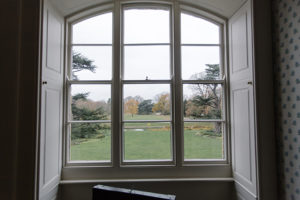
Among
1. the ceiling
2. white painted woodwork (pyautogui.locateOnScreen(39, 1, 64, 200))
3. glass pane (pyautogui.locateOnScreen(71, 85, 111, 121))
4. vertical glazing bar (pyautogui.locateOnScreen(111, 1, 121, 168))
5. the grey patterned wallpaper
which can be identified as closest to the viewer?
the grey patterned wallpaper

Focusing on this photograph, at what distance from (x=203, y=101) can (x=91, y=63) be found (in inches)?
57.6

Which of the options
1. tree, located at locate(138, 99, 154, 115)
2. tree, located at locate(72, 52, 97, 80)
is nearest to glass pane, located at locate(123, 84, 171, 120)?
tree, located at locate(138, 99, 154, 115)

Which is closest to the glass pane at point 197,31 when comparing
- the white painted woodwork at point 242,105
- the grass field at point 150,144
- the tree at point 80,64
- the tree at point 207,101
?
the white painted woodwork at point 242,105

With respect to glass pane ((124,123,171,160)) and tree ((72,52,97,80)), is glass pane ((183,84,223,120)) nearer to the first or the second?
glass pane ((124,123,171,160))

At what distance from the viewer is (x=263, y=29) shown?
1.58 m

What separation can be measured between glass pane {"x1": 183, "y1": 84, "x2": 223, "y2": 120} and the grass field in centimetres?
13

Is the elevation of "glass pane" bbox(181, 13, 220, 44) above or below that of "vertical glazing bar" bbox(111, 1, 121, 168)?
above

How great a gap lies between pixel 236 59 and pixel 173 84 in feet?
2.44

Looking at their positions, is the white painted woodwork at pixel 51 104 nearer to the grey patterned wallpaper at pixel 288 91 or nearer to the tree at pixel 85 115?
the tree at pixel 85 115

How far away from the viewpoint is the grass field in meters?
2.03

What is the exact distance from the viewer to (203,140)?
2076 millimetres

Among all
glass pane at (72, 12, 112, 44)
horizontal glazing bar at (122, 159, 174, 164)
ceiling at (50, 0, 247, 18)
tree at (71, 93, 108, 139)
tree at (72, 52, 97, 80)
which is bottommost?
horizontal glazing bar at (122, 159, 174, 164)

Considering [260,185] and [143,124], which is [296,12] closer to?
[260,185]

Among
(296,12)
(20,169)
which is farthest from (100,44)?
(296,12)
